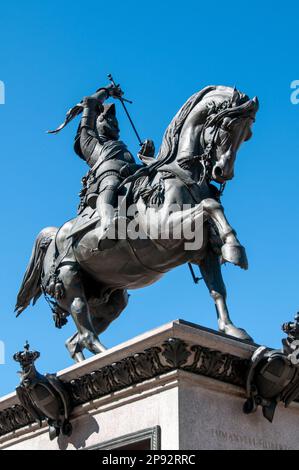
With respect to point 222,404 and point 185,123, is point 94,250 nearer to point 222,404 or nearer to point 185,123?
point 185,123

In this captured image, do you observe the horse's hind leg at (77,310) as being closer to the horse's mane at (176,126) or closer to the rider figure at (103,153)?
the rider figure at (103,153)

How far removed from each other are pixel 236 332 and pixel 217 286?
89cm

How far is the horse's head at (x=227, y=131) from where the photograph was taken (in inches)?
406

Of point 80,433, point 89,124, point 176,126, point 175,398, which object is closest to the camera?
point 175,398

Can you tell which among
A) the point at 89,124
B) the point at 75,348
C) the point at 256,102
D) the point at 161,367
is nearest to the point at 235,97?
the point at 256,102

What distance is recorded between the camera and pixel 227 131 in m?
10.3

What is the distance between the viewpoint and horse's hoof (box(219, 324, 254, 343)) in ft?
28.1

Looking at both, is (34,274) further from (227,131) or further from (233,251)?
(233,251)

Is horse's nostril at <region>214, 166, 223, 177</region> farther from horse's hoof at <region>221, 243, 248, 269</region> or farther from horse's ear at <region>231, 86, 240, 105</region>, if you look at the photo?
horse's hoof at <region>221, 243, 248, 269</region>

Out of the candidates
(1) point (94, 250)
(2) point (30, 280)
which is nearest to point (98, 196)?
(1) point (94, 250)

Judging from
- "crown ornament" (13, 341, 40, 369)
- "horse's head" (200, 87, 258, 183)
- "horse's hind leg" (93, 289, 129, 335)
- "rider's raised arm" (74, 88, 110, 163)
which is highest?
"rider's raised arm" (74, 88, 110, 163)

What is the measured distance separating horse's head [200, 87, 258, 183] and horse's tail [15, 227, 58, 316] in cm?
243

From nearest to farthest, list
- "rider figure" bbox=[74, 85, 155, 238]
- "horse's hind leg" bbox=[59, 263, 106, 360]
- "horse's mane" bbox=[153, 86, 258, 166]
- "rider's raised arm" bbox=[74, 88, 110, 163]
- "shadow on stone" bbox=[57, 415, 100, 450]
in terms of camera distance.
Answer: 1. "shadow on stone" bbox=[57, 415, 100, 450]
2. "horse's hind leg" bbox=[59, 263, 106, 360]
3. "horse's mane" bbox=[153, 86, 258, 166]
4. "rider figure" bbox=[74, 85, 155, 238]
5. "rider's raised arm" bbox=[74, 88, 110, 163]

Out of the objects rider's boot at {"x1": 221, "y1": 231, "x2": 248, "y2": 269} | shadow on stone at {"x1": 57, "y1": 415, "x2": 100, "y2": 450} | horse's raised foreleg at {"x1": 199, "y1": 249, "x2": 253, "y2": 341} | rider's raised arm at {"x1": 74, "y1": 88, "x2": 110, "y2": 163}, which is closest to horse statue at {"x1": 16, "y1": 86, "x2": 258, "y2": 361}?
horse's raised foreleg at {"x1": 199, "y1": 249, "x2": 253, "y2": 341}
